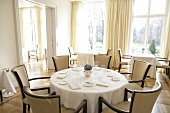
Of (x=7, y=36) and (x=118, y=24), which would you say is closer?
(x=7, y=36)

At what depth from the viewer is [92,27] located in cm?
632

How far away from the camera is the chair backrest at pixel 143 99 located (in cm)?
123

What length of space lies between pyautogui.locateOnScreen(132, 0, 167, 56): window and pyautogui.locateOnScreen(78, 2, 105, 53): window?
4.96 ft

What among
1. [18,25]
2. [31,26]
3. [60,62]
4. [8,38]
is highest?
[31,26]

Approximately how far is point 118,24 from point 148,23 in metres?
1.23

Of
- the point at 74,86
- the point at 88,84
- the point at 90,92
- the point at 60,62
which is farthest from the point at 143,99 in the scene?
the point at 60,62

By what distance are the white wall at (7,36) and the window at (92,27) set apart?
11.1 feet

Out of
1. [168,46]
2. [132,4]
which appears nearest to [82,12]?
[132,4]

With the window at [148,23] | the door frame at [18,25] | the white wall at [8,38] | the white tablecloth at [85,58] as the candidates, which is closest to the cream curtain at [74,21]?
the door frame at [18,25]

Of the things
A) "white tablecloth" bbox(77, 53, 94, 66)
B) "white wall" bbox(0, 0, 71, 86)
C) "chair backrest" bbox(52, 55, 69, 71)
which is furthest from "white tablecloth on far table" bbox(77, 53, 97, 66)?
"white wall" bbox(0, 0, 71, 86)

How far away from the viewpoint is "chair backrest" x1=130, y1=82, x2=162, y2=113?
1228 millimetres

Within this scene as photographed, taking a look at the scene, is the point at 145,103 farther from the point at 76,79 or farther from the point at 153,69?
the point at 153,69

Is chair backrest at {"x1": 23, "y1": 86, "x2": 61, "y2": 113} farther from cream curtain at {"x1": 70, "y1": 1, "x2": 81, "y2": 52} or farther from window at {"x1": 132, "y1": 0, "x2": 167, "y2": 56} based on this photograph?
cream curtain at {"x1": 70, "y1": 1, "x2": 81, "y2": 52}

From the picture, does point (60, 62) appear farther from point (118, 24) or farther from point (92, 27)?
point (92, 27)
